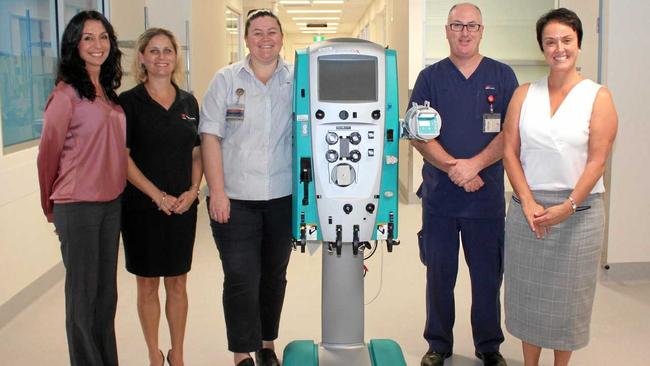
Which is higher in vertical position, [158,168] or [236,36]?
Result: [236,36]

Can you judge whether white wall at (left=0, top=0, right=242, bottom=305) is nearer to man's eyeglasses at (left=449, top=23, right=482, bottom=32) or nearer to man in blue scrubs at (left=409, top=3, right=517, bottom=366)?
man in blue scrubs at (left=409, top=3, right=517, bottom=366)

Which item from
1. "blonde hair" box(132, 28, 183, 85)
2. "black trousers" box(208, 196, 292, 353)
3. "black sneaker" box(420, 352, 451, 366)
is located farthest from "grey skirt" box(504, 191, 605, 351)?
"blonde hair" box(132, 28, 183, 85)

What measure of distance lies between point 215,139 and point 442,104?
92 centimetres

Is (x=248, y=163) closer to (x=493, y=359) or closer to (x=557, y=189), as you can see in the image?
(x=557, y=189)

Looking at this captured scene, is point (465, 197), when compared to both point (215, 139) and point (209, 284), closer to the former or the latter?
point (215, 139)

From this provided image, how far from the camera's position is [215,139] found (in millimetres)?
2775

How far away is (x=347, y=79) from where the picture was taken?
2527 millimetres

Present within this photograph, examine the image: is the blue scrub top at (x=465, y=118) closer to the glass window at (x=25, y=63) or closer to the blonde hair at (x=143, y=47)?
the blonde hair at (x=143, y=47)

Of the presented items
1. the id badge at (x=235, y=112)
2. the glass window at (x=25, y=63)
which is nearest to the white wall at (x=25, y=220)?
the glass window at (x=25, y=63)

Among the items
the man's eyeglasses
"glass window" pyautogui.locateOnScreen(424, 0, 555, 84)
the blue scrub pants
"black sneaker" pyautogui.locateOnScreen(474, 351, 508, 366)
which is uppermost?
"glass window" pyautogui.locateOnScreen(424, 0, 555, 84)

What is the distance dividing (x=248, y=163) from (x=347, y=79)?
52 centimetres

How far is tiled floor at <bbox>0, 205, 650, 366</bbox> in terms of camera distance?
3.37 m

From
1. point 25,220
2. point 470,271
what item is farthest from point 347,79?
point 25,220

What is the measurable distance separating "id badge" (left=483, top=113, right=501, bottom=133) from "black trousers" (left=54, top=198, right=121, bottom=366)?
143 cm
